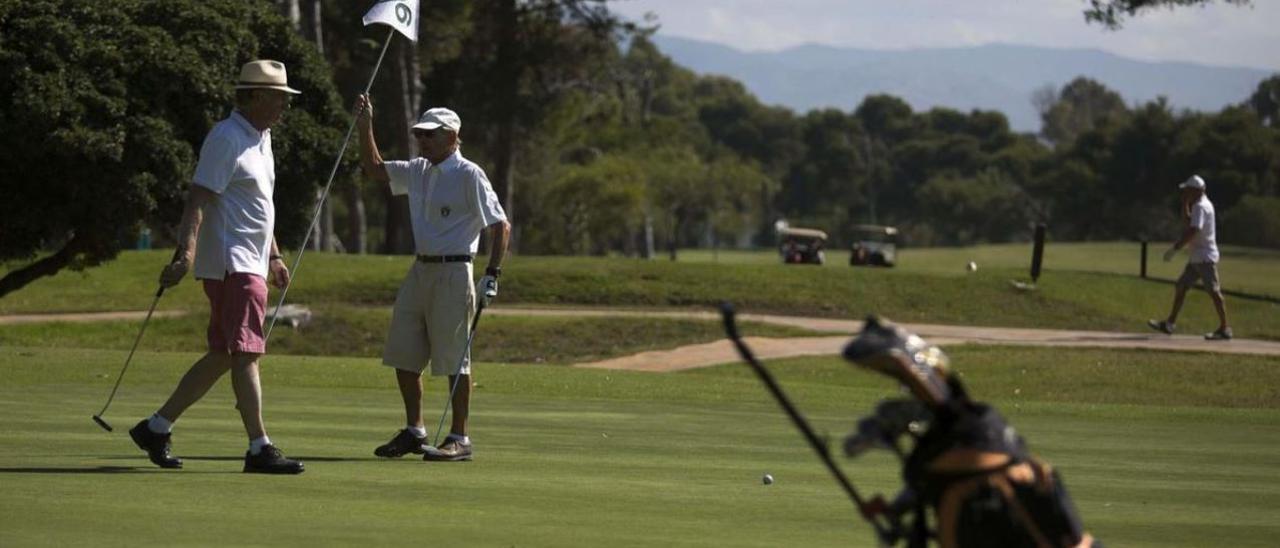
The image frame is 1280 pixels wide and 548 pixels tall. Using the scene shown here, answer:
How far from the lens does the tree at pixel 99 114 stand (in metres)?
26.7

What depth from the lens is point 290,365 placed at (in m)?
23.7

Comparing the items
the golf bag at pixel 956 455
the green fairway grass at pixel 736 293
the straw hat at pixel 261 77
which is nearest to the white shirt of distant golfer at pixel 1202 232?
the green fairway grass at pixel 736 293

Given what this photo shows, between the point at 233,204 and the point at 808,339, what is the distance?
21.2m

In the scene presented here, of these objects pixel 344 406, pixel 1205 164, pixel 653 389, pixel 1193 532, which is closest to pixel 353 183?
pixel 653 389

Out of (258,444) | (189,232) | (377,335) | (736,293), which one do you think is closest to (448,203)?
(189,232)

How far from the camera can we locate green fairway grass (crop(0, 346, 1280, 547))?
29.9 feet

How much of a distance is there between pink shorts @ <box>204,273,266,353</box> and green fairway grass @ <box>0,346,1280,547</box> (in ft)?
2.23

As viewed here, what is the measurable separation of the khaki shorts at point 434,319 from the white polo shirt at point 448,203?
14 cm

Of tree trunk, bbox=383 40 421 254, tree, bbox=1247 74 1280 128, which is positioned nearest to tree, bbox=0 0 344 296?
tree trunk, bbox=383 40 421 254

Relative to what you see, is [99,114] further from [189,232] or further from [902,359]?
[902,359]

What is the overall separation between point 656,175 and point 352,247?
5366cm

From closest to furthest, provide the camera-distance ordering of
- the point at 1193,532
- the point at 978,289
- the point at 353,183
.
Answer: the point at 1193,532
the point at 353,183
the point at 978,289

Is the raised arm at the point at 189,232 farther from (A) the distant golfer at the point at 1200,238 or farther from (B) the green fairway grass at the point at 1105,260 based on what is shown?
(B) the green fairway grass at the point at 1105,260

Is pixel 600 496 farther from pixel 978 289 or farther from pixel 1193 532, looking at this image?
pixel 978 289
